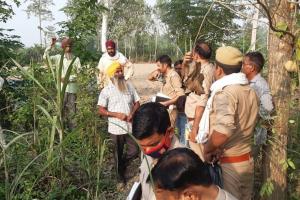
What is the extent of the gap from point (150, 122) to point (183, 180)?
68 centimetres

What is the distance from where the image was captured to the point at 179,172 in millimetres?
1458

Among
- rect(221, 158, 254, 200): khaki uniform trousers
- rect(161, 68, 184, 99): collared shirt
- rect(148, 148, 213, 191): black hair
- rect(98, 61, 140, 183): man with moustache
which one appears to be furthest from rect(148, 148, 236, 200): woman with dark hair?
rect(161, 68, 184, 99): collared shirt

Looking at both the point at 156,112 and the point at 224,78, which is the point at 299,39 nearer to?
the point at 224,78

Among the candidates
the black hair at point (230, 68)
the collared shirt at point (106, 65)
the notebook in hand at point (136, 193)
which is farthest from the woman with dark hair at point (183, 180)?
the collared shirt at point (106, 65)

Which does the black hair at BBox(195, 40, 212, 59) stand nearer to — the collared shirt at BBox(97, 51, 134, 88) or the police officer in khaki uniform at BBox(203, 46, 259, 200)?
the police officer in khaki uniform at BBox(203, 46, 259, 200)

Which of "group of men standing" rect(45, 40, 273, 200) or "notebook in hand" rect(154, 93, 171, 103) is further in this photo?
"notebook in hand" rect(154, 93, 171, 103)

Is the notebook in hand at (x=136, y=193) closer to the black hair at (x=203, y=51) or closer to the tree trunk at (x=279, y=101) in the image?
the tree trunk at (x=279, y=101)

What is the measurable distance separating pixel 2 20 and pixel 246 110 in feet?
15.8

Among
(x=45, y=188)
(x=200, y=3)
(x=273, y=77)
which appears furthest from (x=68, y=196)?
(x=200, y=3)

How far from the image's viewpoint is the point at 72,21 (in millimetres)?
5219

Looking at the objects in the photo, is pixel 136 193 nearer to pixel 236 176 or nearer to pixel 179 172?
pixel 179 172

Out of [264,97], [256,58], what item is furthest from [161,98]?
[264,97]

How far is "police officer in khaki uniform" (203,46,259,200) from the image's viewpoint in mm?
2752

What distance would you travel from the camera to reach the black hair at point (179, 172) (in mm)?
1451
